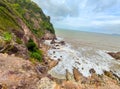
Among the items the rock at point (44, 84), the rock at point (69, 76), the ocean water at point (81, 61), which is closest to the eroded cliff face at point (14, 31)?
the ocean water at point (81, 61)

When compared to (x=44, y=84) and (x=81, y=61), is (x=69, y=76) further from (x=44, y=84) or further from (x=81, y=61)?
(x=44, y=84)

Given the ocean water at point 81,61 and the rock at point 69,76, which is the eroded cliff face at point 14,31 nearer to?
the ocean water at point 81,61

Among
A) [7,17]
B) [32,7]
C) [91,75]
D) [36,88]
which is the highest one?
[32,7]

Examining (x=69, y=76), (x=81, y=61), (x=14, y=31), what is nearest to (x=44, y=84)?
(x=69, y=76)

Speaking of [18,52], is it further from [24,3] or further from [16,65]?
[24,3]

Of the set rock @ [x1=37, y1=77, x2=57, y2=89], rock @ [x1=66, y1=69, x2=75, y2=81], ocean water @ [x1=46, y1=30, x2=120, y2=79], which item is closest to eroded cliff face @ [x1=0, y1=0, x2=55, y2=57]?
ocean water @ [x1=46, y1=30, x2=120, y2=79]

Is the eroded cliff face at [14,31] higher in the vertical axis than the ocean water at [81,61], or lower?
higher

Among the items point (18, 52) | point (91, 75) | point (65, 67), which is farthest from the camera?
point (65, 67)

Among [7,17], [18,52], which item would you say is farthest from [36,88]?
[7,17]

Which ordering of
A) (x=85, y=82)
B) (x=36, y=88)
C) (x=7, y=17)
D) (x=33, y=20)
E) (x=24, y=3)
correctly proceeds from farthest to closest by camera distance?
(x=24, y=3) → (x=33, y=20) → (x=7, y=17) → (x=85, y=82) → (x=36, y=88)

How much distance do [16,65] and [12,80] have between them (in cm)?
345

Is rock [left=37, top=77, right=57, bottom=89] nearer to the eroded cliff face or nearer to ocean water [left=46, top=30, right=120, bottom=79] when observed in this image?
the eroded cliff face

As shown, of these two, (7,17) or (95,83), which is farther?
(7,17)

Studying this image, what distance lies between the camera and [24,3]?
3501 inches
